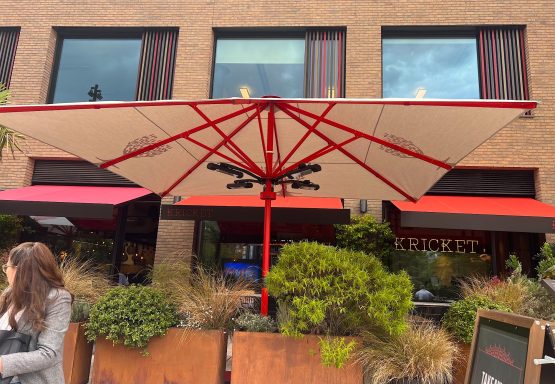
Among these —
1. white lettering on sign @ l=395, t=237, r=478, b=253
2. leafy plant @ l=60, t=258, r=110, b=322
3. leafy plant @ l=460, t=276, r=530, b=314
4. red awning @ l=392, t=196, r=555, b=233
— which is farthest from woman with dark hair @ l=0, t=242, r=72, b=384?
white lettering on sign @ l=395, t=237, r=478, b=253

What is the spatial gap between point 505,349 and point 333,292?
1.47 meters

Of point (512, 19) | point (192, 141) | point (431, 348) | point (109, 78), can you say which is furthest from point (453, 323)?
point (109, 78)

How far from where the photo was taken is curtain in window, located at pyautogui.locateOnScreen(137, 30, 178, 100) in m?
10.2

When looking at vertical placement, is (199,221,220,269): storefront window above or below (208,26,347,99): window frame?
below

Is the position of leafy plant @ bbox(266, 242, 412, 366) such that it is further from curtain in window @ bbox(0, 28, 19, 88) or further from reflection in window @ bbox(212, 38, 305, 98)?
curtain in window @ bbox(0, 28, 19, 88)

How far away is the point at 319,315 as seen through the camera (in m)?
3.74

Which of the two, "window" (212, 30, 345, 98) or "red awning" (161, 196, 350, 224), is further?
"window" (212, 30, 345, 98)

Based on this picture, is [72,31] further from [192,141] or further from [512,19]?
[512,19]

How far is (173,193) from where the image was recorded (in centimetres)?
679

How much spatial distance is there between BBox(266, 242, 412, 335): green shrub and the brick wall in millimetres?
5001

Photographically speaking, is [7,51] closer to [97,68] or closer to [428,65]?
[97,68]

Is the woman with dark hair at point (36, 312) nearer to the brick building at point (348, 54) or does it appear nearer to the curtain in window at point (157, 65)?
the brick building at point (348, 54)

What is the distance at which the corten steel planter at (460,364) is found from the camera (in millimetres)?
4707

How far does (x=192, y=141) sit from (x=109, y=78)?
272 inches
